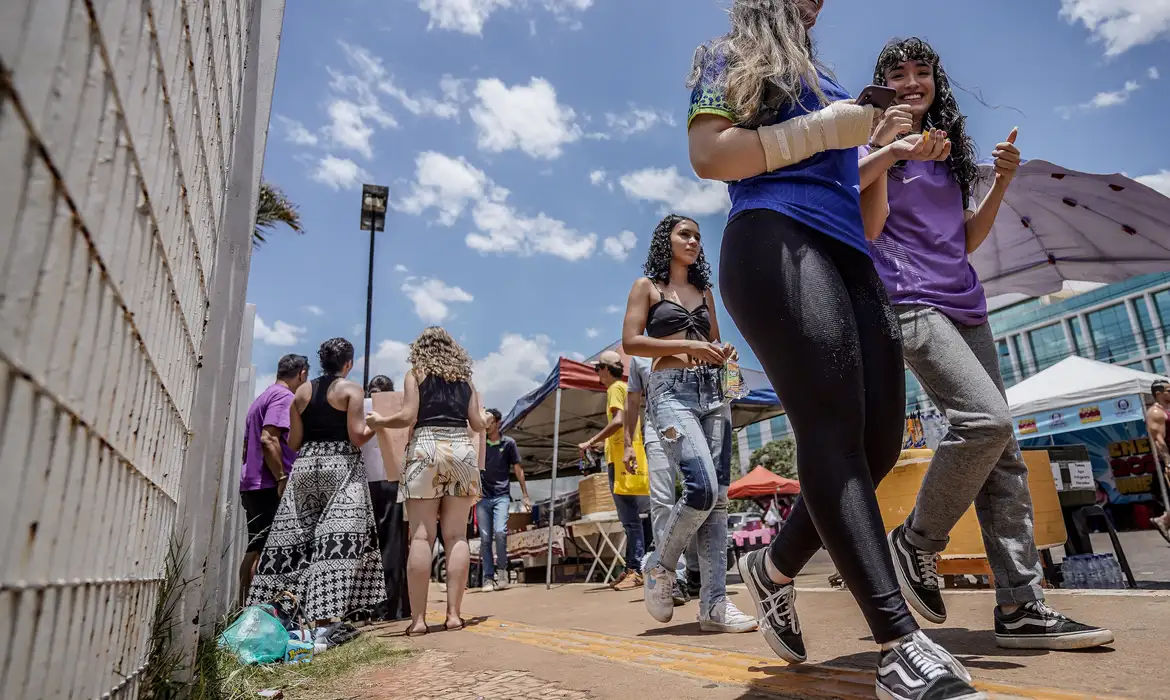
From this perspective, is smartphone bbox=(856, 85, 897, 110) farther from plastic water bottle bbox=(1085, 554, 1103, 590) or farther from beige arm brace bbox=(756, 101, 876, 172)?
plastic water bottle bbox=(1085, 554, 1103, 590)

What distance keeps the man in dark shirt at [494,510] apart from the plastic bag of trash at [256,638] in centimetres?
522

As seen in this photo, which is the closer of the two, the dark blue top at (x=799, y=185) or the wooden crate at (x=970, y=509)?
the dark blue top at (x=799, y=185)

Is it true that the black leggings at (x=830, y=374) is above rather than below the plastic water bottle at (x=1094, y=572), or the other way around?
above

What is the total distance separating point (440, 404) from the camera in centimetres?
434

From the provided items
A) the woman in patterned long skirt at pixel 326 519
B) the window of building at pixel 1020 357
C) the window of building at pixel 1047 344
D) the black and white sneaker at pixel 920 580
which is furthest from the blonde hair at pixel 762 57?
the window of building at pixel 1020 357

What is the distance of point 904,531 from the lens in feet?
7.86

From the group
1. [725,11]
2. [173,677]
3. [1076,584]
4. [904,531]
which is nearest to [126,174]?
[173,677]

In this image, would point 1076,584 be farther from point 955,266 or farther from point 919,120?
point 919,120

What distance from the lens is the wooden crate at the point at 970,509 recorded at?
3.85 metres

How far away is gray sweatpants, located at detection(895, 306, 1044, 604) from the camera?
219cm

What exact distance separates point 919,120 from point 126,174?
2.67m

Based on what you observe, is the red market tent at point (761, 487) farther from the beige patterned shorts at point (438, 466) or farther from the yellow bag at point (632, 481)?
the beige patterned shorts at point (438, 466)

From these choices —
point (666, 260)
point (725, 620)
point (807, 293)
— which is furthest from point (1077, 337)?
point (807, 293)

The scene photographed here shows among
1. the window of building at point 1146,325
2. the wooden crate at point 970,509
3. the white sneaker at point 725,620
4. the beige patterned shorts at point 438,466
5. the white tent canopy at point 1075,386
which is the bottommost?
the white sneaker at point 725,620
